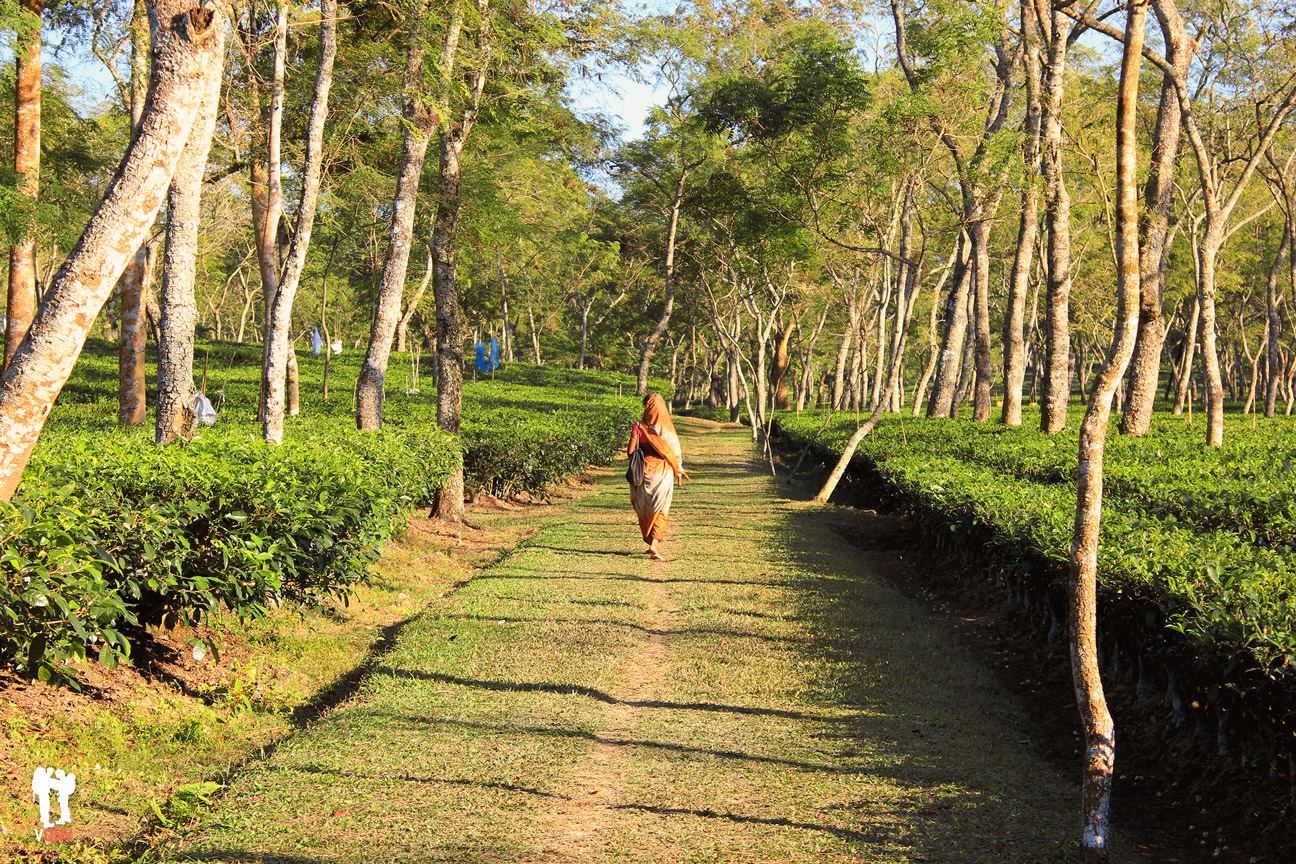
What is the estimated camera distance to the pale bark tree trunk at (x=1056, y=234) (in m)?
10.5

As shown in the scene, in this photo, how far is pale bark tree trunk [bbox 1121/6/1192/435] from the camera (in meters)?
Result: 13.8

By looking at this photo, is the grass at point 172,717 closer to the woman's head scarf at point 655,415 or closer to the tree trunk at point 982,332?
the woman's head scarf at point 655,415

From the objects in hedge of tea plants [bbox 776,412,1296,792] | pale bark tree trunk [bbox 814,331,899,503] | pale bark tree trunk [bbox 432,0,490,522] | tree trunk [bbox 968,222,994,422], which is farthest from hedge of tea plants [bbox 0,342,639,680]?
tree trunk [bbox 968,222,994,422]

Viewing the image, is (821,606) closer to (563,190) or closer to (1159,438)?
(1159,438)

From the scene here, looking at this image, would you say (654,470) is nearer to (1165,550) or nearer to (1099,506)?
(1165,550)

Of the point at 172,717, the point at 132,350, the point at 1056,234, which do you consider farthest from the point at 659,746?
the point at 1056,234

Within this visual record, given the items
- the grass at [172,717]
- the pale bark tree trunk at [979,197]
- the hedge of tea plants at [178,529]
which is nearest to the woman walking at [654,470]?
the hedge of tea plants at [178,529]

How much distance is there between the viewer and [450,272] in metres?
12.0

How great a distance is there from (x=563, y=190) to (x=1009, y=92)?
19120 mm

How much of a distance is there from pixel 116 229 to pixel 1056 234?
1158 cm

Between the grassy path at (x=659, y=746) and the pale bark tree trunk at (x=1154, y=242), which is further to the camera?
the pale bark tree trunk at (x=1154, y=242)

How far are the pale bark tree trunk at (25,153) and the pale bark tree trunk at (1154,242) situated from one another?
14.6 meters

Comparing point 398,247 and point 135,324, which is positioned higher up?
point 398,247

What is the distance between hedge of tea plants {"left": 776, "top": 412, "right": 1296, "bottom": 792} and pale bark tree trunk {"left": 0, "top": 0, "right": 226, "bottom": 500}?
5.58 m
